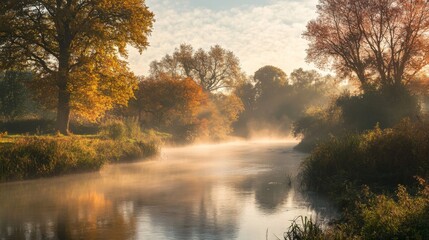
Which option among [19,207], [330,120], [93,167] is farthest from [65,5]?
[330,120]

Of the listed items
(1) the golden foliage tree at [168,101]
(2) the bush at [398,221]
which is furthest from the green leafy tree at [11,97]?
(2) the bush at [398,221]

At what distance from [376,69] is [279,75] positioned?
8275 centimetres

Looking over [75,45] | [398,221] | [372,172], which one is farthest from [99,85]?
[398,221]

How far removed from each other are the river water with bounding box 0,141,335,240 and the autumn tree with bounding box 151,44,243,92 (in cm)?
6332

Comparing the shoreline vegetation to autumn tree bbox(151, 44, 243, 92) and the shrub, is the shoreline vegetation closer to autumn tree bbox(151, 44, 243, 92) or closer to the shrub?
the shrub

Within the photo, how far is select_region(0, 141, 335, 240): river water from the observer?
13.6m

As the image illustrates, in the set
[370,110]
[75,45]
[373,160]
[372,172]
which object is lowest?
[372,172]

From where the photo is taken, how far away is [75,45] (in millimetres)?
36406

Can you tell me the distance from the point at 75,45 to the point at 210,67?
55.7 metres

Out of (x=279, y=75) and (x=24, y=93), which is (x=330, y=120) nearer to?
(x=24, y=93)

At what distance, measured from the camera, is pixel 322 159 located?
2133 cm

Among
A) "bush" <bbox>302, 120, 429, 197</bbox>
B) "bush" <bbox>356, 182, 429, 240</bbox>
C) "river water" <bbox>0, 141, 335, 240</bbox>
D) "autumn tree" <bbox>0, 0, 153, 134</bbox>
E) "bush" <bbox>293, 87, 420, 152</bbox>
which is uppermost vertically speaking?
"autumn tree" <bbox>0, 0, 153, 134</bbox>

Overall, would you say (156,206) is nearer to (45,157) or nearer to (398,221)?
(398,221)

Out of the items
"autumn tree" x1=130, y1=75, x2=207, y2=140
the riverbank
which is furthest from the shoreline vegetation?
"autumn tree" x1=130, y1=75, x2=207, y2=140
